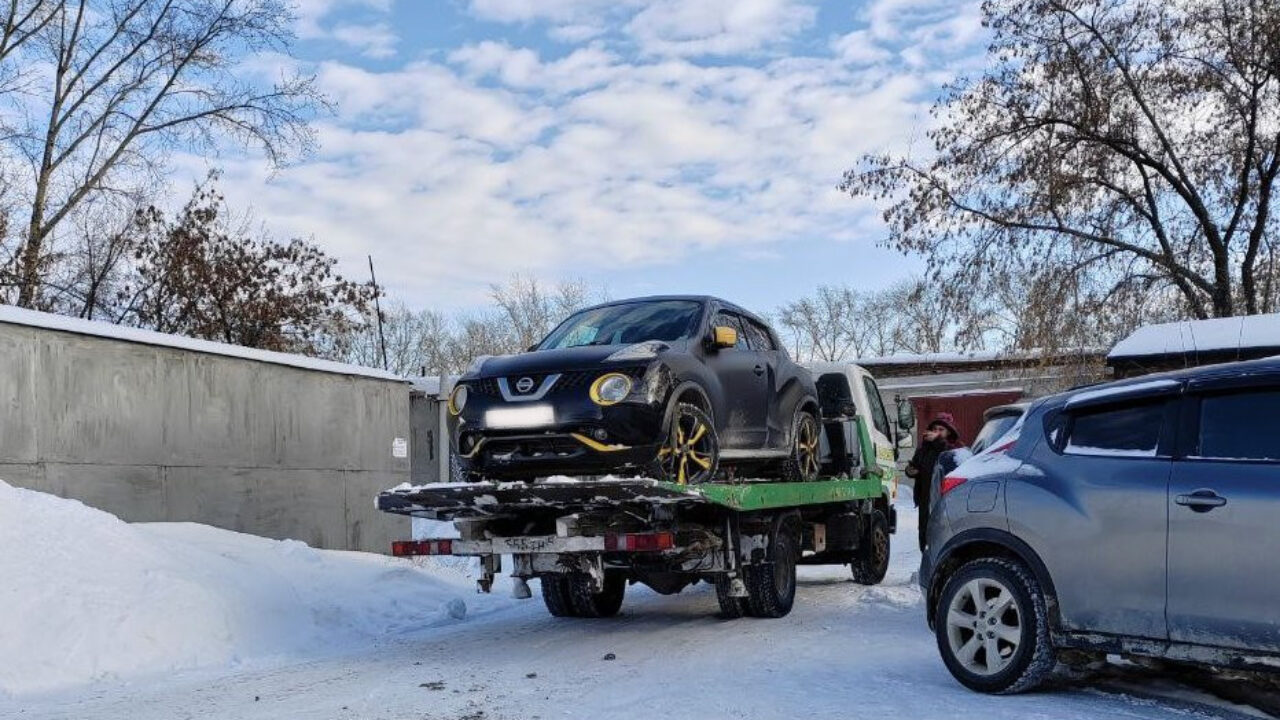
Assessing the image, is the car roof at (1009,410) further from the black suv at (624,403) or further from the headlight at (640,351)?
the headlight at (640,351)

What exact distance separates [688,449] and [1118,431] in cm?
306

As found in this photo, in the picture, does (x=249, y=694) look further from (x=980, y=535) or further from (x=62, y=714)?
(x=980, y=535)

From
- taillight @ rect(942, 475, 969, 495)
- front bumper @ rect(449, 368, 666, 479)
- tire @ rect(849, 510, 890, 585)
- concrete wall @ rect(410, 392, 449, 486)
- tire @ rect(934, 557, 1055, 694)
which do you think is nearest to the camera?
tire @ rect(934, 557, 1055, 694)

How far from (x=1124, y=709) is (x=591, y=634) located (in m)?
4.35

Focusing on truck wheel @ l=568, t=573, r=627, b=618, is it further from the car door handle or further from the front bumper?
the car door handle

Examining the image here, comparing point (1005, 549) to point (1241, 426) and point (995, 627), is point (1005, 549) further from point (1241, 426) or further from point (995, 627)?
point (1241, 426)

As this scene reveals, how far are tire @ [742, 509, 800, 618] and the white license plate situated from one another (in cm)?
240

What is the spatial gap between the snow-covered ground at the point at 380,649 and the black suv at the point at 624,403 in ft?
4.32

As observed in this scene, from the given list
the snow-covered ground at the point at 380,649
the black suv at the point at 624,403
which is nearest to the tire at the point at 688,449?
the black suv at the point at 624,403

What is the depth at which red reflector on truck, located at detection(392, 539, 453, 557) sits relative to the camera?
812 centimetres

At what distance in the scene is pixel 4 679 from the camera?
22.7ft

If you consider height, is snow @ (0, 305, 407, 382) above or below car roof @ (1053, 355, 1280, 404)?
above

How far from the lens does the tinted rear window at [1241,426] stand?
520 centimetres

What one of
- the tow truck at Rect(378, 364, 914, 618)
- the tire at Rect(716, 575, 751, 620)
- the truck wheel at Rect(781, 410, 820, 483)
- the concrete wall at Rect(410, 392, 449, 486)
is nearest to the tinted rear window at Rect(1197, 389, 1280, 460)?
the tow truck at Rect(378, 364, 914, 618)
